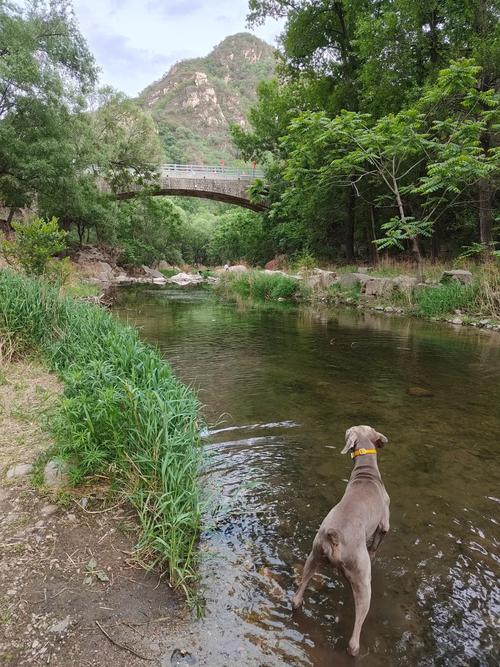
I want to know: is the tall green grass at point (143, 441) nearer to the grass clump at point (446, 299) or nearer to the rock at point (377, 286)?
the grass clump at point (446, 299)

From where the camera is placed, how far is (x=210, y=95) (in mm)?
127875

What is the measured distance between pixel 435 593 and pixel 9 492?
2826 millimetres

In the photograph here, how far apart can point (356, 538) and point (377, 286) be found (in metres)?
13.9

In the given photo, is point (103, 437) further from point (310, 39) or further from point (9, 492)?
point (310, 39)

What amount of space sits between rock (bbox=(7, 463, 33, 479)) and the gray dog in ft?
7.14

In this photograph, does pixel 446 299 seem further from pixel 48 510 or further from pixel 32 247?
pixel 48 510

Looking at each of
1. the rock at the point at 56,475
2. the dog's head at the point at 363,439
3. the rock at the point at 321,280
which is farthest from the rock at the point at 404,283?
the rock at the point at 56,475

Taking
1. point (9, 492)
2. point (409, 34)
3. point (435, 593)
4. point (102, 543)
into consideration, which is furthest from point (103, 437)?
point (409, 34)

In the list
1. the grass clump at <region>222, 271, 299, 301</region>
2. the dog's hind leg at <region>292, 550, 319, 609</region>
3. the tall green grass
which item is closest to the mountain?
the grass clump at <region>222, 271, 299, 301</region>

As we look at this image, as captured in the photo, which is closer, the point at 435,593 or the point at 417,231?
the point at 435,593

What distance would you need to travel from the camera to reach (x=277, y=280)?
1870cm

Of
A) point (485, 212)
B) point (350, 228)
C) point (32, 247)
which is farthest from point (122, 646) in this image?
point (350, 228)

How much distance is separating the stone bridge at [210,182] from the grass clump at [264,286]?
43.6 ft

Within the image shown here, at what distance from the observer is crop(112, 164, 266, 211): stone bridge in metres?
33.5
